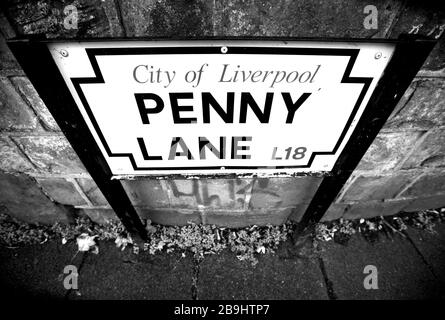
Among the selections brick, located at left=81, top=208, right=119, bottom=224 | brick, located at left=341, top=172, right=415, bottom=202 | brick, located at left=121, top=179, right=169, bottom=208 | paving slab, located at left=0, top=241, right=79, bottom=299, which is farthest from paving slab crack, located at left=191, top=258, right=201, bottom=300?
brick, located at left=341, top=172, right=415, bottom=202

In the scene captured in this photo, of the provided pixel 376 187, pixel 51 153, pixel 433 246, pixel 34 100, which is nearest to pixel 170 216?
pixel 51 153

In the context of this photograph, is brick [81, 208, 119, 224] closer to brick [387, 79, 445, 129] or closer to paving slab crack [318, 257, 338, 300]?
paving slab crack [318, 257, 338, 300]

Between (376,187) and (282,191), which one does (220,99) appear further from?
(376,187)

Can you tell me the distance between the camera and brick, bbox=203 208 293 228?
1.84m

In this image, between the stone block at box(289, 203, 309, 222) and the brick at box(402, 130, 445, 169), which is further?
the stone block at box(289, 203, 309, 222)

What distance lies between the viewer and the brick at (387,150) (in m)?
1.42

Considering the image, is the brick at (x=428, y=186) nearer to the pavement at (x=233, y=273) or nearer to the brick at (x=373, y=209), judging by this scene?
the brick at (x=373, y=209)

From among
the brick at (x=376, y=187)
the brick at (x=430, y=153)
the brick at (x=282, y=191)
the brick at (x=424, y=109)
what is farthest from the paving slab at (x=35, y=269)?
the brick at (x=430, y=153)

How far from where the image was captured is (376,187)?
5.69ft

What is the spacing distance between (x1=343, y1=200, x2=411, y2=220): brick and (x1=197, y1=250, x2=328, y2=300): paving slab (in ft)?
1.63

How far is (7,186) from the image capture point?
1.63 meters

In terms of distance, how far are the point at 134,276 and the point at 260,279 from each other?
32.7 inches
